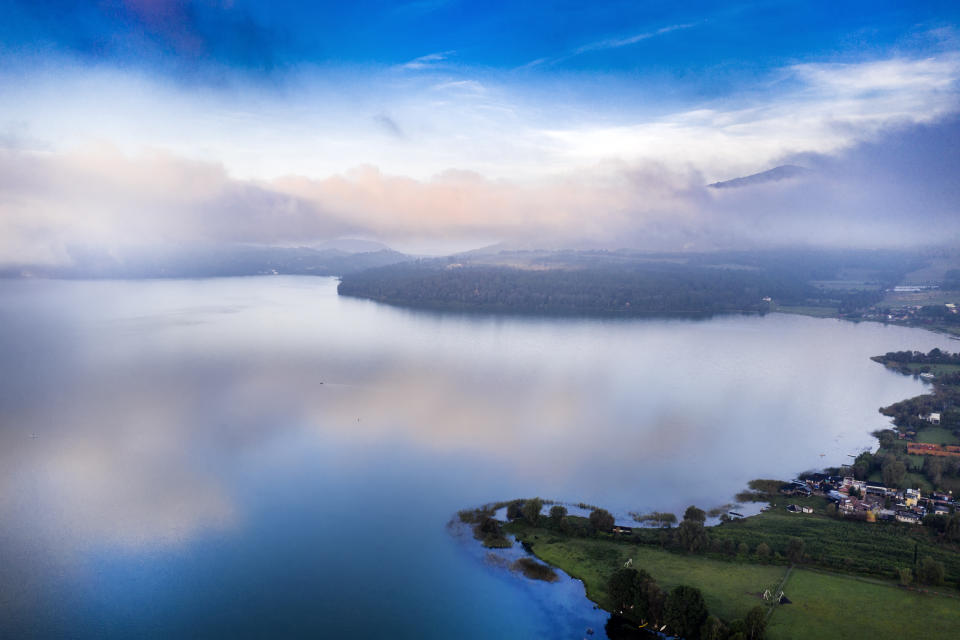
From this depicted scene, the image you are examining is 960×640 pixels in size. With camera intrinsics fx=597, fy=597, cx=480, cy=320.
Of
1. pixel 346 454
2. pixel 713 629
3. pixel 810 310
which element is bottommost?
pixel 713 629

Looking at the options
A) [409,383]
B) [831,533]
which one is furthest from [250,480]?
Result: [831,533]

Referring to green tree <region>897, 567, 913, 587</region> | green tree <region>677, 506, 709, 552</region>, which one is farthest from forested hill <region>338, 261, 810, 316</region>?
green tree <region>897, 567, 913, 587</region>

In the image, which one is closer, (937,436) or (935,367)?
(937,436)

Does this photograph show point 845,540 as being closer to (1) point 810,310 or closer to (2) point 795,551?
(2) point 795,551

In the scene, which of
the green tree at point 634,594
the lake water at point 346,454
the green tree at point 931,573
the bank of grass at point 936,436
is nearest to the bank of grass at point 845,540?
the green tree at point 931,573

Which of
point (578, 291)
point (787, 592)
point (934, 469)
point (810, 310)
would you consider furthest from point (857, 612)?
point (810, 310)

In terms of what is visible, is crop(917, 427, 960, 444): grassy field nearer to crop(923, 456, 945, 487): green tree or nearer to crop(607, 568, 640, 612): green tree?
crop(923, 456, 945, 487): green tree
